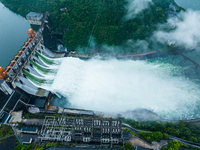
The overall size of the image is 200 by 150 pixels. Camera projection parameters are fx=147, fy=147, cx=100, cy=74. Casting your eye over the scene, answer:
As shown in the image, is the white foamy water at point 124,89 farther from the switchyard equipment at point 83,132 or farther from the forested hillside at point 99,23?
the forested hillside at point 99,23

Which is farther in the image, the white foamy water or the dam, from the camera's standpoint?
the white foamy water

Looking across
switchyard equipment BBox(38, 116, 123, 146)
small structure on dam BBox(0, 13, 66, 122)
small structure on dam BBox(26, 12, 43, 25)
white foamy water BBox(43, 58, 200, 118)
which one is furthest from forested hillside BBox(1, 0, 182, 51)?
switchyard equipment BBox(38, 116, 123, 146)

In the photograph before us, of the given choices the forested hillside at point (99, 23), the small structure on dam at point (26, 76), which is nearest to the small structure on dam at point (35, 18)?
the forested hillside at point (99, 23)

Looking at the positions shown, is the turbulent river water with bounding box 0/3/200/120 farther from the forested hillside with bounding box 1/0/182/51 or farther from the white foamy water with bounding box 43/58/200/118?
the forested hillside with bounding box 1/0/182/51

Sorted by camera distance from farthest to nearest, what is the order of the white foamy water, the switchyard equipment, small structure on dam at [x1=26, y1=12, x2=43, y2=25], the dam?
small structure on dam at [x1=26, y1=12, x2=43, y2=25], the white foamy water, the dam, the switchyard equipment

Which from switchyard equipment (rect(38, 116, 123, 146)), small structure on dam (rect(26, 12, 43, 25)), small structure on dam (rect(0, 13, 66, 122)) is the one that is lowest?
switchyard equipment (rect(38, 116, 123, 146))

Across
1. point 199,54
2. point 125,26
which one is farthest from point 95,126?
point 199,54

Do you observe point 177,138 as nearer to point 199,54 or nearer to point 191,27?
point 199,54
